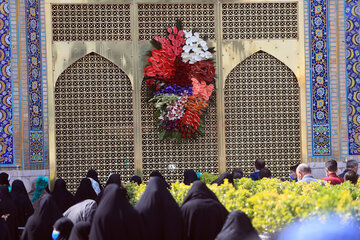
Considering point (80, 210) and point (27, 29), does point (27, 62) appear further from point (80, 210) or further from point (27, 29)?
point (80, 210)

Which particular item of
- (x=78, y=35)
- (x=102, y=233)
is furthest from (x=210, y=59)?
(x=102, y=233)

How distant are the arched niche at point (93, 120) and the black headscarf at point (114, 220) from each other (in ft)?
16.3

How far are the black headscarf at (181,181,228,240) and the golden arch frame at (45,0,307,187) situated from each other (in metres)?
4.52

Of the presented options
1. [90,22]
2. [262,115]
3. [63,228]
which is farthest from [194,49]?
[63,228]

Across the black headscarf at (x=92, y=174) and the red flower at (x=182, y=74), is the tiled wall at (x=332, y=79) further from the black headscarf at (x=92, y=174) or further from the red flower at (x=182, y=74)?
the black headscarf at (x=92, y=174)

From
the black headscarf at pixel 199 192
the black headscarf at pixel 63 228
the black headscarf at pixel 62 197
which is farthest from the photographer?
the black headscarf at pixel 62 197

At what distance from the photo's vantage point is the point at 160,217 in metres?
4.71

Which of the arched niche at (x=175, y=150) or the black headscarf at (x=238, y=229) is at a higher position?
the arched niche at (x=175, y=150)

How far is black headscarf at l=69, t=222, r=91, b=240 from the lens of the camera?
4.36 metres

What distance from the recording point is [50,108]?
923 cm

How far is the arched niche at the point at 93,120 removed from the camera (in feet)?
30.5

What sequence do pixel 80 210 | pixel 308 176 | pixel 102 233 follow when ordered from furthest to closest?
pixel 308 176, pixel 80 210, pixel 102 233

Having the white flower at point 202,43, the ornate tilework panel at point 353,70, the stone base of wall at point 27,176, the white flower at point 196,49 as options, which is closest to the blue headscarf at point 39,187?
the stone base of wall at point 27,176

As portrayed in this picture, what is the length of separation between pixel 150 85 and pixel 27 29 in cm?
194
